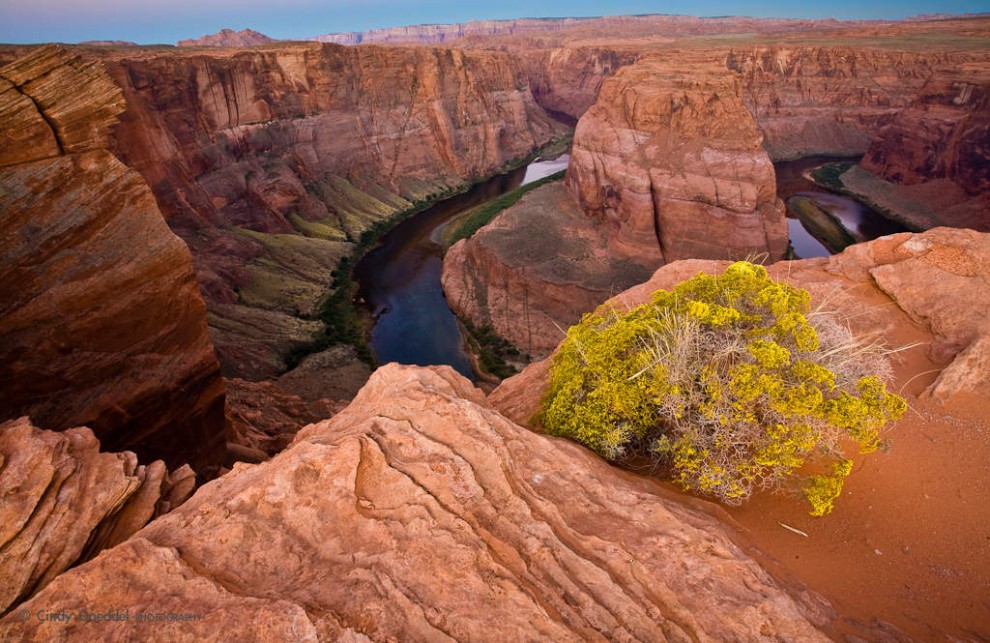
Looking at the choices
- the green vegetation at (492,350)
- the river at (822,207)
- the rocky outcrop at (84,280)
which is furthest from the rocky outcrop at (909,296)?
the river at (822,207)

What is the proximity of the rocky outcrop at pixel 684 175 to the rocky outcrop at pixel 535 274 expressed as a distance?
2.18m

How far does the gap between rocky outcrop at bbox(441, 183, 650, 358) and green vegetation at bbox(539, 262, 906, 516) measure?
24.3 metres

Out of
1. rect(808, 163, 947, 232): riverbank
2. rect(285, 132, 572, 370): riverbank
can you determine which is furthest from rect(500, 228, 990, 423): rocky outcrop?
rect(808, 163, 947, 232): riverbank

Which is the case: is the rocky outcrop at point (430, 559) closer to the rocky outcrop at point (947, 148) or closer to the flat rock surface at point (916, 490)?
the flat rock surface at point (916, 490)

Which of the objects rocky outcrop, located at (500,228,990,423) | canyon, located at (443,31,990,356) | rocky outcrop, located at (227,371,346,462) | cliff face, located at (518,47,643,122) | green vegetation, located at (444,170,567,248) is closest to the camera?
rocky outcrop, located at (500,228,990,423)

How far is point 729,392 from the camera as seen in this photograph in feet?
28.6

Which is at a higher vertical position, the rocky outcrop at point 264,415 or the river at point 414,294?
the rocky outcrop at point 264,415

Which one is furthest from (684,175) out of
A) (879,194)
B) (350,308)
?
(879,194)

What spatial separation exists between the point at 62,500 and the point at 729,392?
10817 millimetres

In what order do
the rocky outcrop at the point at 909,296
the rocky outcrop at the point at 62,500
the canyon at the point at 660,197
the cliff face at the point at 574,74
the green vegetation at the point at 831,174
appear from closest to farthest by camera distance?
the rocky outcrop at the point at 62,500, the rocky outcrop at the point at 909,296, the canyon at the point at 660,197, the green vegetation at the point at 831,174, the cliff face at the point at 574,74

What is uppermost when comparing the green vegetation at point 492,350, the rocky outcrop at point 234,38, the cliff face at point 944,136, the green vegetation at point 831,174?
the rocky outcrop at point 234,38

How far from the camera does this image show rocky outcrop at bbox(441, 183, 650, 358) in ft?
122

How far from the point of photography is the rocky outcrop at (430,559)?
5.49 metres

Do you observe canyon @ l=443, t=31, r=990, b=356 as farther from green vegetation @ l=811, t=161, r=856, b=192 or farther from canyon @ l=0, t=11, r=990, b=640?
green vegetation @ l=811, t=161, r=856, b=192
